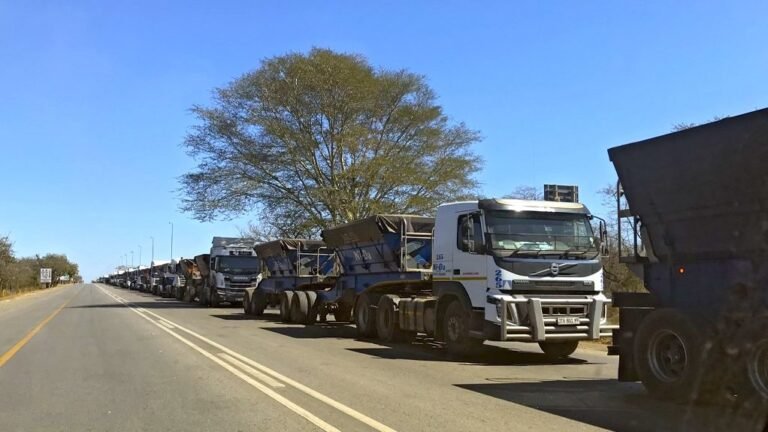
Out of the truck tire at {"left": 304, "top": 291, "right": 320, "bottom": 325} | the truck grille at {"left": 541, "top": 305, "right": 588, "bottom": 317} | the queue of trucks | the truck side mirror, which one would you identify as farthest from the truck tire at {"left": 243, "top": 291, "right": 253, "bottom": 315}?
the truck side mirror

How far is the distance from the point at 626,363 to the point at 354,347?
7779 millimetres

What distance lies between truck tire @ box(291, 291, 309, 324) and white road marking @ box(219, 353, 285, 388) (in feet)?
30.7

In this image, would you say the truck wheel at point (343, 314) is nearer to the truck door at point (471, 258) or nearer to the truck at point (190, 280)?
the truck door at point (471, 258)

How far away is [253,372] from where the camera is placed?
1084cm

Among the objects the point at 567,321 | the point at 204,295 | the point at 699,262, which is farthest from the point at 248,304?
the point at 699,262

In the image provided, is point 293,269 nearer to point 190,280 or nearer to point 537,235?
point 537,235

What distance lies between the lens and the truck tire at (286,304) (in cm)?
2391

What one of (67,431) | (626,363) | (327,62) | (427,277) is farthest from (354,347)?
(327,62)

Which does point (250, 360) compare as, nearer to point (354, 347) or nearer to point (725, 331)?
point (354, 347)

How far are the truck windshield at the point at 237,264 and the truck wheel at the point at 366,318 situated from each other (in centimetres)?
1816

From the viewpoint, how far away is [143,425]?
23.5 feet

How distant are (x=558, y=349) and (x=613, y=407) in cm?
543

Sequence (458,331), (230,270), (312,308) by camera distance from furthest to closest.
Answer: (230,270) < (312,308) < (458,331)

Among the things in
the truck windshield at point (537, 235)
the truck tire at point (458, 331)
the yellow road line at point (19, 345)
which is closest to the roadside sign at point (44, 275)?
the yellow road line at point (19, 345)
